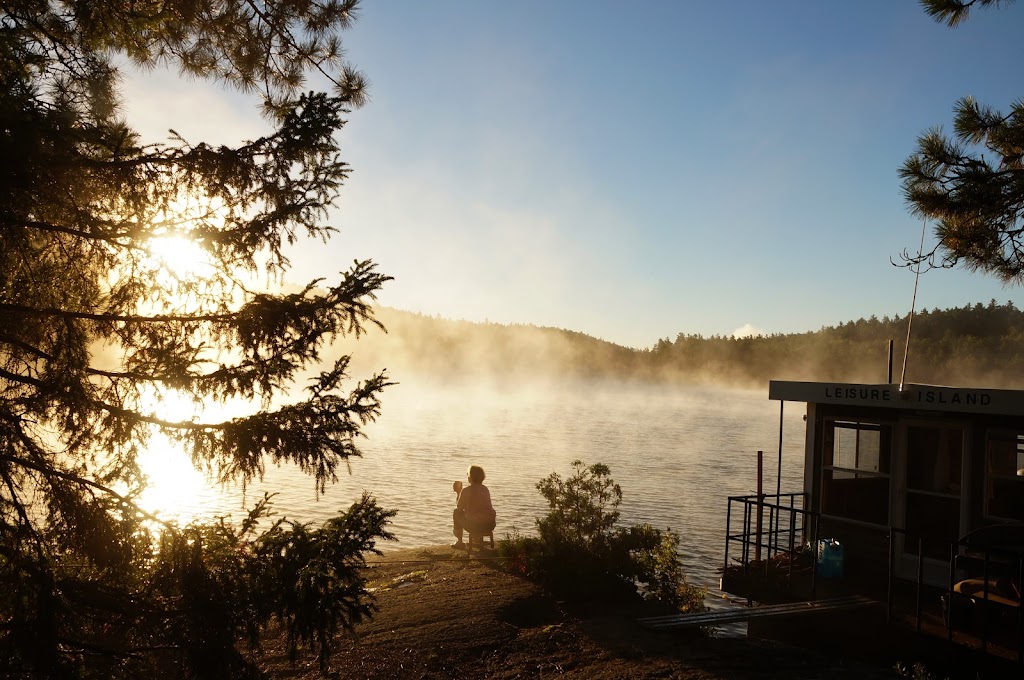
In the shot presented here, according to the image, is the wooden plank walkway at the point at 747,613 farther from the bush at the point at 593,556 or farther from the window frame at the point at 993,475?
the window frame at the point at 993,475

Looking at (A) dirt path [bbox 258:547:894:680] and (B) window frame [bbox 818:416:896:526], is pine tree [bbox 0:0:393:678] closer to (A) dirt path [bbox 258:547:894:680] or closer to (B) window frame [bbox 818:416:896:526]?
(A) dirt path [bbox 258:547:894:680]

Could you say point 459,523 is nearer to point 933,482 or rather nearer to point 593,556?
point 593,556

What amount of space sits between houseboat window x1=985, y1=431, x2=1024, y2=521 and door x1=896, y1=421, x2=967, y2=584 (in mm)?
296

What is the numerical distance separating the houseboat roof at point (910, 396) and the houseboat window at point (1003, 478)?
48 centimetres

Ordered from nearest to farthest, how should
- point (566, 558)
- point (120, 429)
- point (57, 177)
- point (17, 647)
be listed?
1. point (17, 647)
2. point (57, 177)
3. point (120, 429)
4. point (566, 558)

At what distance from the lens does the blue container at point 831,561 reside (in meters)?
11.0

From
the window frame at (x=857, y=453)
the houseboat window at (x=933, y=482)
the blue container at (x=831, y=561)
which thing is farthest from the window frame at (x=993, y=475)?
the blue container at (x=831, y=561)

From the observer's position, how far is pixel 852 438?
1255cm

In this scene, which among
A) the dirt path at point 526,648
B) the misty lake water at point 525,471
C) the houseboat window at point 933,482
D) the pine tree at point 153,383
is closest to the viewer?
the pine tree at point 153,383

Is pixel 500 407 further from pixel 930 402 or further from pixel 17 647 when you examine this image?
pixel 17 647

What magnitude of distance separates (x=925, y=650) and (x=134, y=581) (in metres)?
8.32

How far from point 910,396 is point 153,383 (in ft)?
32.2

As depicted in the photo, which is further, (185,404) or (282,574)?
(185,404)

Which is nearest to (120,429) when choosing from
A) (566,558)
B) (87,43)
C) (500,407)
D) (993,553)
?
(87,43)
